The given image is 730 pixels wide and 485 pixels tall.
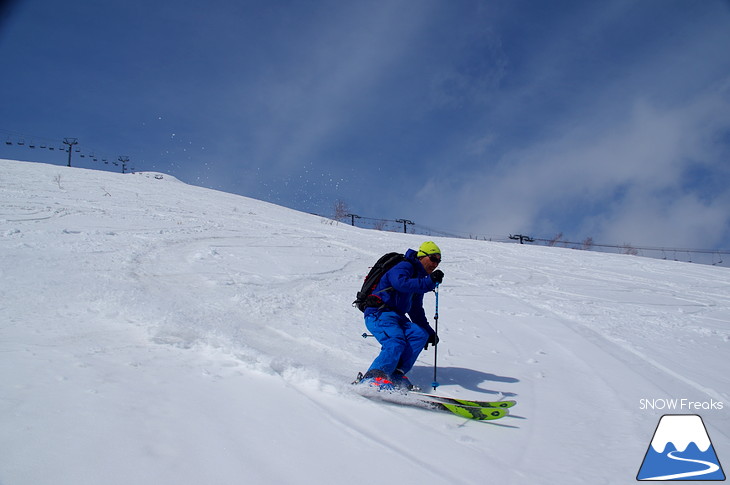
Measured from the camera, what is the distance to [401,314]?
4367mm

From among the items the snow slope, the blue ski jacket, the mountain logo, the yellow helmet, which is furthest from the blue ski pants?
the mountain logo

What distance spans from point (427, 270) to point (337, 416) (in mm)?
2165

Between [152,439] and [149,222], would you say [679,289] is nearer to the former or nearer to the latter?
[152,439]

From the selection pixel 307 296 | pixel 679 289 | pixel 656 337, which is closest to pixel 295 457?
pixel 307 296

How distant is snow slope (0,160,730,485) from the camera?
2.07 meters

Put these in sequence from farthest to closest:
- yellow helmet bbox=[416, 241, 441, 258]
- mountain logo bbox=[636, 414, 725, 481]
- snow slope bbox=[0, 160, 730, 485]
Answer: yellow helmet bbox=[416, 241, 441, 258], mountain logo bbox=[636, 414, 725, 481], snow slope bbox=[0, 160, 730, 485]

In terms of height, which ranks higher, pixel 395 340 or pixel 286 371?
pixel 395 340

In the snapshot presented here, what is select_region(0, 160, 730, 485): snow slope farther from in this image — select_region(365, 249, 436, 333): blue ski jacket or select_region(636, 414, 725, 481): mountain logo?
select_region(365, 249, 436, 333): blue ski jacket

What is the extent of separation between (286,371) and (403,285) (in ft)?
4.70

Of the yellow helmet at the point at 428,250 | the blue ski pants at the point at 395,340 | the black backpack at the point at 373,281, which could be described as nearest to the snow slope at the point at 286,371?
the blue ski pants at the point at 395,340

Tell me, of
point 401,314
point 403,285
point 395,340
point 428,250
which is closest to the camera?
point 395,340

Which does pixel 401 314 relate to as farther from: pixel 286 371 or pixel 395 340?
pixel 286 371

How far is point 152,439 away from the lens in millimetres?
2057

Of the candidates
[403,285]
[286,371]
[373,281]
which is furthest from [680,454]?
[286,371]
